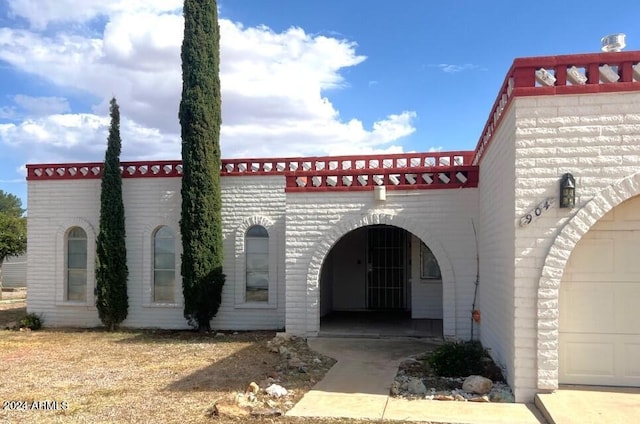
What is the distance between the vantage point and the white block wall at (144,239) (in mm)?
13320

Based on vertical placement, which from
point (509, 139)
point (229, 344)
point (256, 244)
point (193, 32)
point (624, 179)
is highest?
point (193, 32)

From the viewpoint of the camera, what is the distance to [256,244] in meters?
13.5

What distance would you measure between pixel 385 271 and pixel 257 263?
3.93 m

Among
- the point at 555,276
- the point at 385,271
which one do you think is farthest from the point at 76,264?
the point at 555,276

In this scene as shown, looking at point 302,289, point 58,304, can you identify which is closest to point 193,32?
point 302,289

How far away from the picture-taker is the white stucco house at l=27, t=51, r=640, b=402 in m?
6.46

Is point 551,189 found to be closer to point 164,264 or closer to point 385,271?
point 385,271

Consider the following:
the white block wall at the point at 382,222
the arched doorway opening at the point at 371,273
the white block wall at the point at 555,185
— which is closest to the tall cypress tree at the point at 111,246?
the white block wall at the point at 382,222

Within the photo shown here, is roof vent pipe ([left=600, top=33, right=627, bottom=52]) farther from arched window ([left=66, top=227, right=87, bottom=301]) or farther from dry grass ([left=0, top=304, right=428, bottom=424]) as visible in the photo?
arched window ([left=66, top=227, right=87, bottom=301])

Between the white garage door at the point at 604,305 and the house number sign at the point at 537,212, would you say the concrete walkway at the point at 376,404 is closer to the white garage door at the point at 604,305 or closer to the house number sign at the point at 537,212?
the white garage door at the point at 604,305

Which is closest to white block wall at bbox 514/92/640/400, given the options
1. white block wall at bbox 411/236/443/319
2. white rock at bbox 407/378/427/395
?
white rock at bbox 407/378/427/395

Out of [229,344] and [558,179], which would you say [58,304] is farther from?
[558,179]

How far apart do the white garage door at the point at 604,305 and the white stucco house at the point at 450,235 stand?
0.02 metres

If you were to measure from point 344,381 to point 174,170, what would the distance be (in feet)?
25.7
